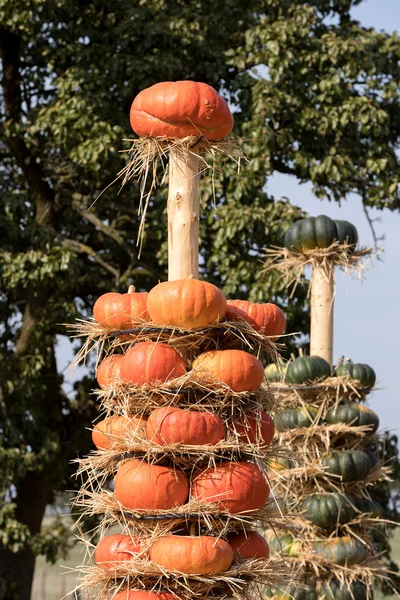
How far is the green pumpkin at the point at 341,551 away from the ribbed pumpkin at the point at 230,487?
2.81m

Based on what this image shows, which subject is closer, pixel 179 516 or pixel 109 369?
pixel 179 516

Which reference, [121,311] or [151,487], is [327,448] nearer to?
[121,311]

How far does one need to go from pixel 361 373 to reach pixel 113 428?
3359mm

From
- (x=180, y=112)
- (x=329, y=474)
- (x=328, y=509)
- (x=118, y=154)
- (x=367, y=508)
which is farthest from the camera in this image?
(x=118, y=154)

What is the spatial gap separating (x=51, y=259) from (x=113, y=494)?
Answer: 6195 millimetres

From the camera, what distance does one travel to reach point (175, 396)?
13.3ft

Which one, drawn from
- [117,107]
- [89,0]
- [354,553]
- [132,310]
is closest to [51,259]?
[117,107]

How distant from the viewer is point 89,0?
11461mm

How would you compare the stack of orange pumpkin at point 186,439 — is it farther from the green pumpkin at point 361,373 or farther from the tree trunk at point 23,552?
the tree trunk at point 23,552

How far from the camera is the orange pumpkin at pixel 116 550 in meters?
4.02

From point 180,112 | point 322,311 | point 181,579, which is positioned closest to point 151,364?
point 181,579

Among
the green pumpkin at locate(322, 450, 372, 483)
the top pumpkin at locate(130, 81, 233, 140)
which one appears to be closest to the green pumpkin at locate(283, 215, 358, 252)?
the green pumpkin at locate(322, 450, 372, 483)

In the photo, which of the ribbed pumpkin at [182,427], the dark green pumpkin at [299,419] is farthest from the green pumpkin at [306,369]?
the ribbed pumpkin at [182,427]

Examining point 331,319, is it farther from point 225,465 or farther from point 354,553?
point 225,465
